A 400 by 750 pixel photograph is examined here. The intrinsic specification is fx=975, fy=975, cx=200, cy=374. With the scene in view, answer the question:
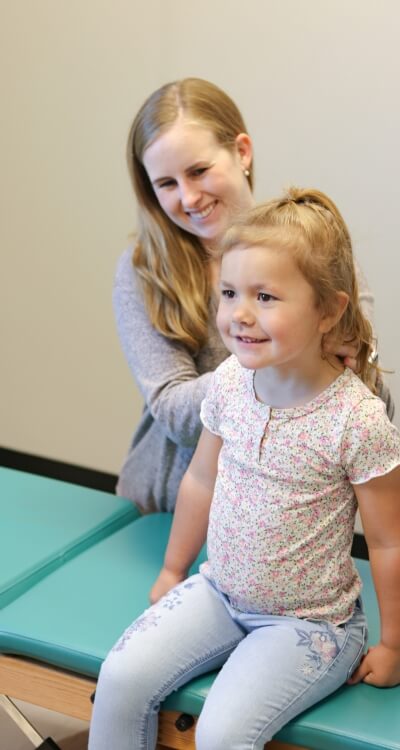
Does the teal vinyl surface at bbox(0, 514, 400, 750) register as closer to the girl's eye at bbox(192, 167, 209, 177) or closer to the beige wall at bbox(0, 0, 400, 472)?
the girl's eye at bbox(192, 167, 209, 177)

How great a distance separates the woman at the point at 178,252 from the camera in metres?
1.67

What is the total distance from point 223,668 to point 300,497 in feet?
0.81

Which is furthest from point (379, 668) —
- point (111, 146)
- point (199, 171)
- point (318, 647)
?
point (111, 146)

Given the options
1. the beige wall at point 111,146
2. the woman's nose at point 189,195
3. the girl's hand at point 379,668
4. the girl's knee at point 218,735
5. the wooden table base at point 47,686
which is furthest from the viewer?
the beige wall at point 111,146

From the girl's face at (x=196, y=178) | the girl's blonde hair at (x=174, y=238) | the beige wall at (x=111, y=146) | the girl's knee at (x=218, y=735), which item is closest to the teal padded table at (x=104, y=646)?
the girl's knee at (x=218, y=735)

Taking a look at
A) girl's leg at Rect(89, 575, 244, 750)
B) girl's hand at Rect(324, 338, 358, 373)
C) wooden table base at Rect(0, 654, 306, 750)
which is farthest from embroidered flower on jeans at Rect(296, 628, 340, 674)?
girl's hand at Rect(324, 338, 358, 373)

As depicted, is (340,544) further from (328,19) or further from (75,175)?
(75,175)

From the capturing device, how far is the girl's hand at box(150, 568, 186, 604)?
1.53 meters

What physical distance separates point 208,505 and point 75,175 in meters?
1.59

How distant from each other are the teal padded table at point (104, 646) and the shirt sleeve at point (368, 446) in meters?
0.31

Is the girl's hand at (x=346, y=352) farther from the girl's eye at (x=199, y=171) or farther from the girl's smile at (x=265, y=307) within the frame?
the girl's eye at (x=199, y=171)

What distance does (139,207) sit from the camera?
182 centimetres

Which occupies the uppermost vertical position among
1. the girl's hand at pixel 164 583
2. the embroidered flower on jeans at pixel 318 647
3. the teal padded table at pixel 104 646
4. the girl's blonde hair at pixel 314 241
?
the girl's blonde hair at pixel 314 241

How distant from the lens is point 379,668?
4.34ft
